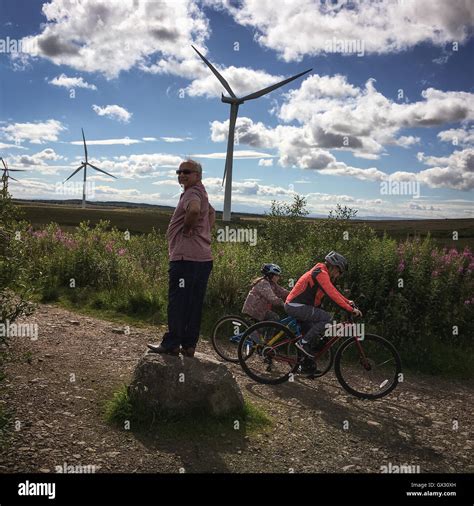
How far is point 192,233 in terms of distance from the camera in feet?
21.1

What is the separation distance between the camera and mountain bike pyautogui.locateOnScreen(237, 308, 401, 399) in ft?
25.4

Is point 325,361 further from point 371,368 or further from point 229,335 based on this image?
point 229,335

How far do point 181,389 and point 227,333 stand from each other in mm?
3548

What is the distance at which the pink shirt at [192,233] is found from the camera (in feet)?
21.1

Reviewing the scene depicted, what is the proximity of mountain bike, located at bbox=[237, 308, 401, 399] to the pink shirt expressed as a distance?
213cm

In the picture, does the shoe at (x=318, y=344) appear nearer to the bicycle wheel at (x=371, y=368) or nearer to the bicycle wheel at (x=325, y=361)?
the bicycle wheel at (x=325, y=361)

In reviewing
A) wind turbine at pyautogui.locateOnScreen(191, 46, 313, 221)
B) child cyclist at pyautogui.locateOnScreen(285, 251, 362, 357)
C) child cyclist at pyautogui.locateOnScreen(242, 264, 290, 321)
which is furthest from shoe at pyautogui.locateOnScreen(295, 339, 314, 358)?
wind turbine at pyautogui.locateOnScreen(191, 46, 313, 221)

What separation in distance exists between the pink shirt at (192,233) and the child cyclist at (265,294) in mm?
2226

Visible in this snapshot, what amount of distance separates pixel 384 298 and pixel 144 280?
694cm

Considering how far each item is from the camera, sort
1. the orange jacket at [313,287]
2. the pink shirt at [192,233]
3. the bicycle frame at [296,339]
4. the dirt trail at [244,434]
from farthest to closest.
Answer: the bicycle frame at [296,339] → the orange jacket at [313,287] → the pink shirt at [192,233] → the dirt trail at [244,434]

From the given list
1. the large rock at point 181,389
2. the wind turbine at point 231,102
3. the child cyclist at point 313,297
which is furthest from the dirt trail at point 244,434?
the wind turbine at point 231,102

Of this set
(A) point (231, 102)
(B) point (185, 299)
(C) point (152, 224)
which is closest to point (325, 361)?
(B) point (185, 299)
